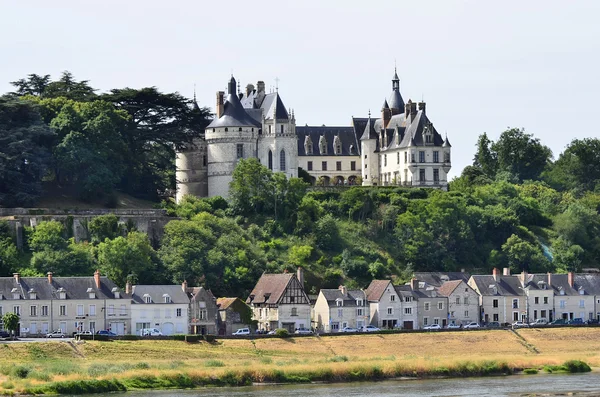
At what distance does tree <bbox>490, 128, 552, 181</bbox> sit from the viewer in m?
143

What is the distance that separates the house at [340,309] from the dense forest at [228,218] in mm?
5690

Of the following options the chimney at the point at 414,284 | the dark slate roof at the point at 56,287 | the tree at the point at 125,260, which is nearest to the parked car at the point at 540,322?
the chimney at the point at 414,284

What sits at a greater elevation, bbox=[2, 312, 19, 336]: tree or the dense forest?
the dense forest

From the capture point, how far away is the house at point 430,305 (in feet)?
333

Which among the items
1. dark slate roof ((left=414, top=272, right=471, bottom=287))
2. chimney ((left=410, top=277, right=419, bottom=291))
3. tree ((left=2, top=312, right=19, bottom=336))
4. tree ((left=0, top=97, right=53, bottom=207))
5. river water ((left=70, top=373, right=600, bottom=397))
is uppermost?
tree ((left=0, top=97, right=53, bottom=207))

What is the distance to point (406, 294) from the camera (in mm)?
100688

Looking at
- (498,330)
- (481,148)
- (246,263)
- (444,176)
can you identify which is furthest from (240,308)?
(481,148)

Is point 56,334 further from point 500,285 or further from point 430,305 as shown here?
point 500,285

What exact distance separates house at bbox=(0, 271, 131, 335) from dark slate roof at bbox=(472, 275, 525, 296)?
25.1 meters

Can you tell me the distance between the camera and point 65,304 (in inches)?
3556

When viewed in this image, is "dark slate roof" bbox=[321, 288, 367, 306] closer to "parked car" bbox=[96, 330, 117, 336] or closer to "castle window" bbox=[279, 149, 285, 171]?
"parked car" bbox=[96, 330, 117, 336]

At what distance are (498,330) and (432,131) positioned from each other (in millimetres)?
28579

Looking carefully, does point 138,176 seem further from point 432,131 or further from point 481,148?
point 481,148

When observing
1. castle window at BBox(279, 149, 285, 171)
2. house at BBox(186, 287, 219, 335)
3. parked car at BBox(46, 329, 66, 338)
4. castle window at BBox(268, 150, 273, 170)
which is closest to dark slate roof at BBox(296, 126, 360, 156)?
castle window at BBox(279, 149, 285, 171)
